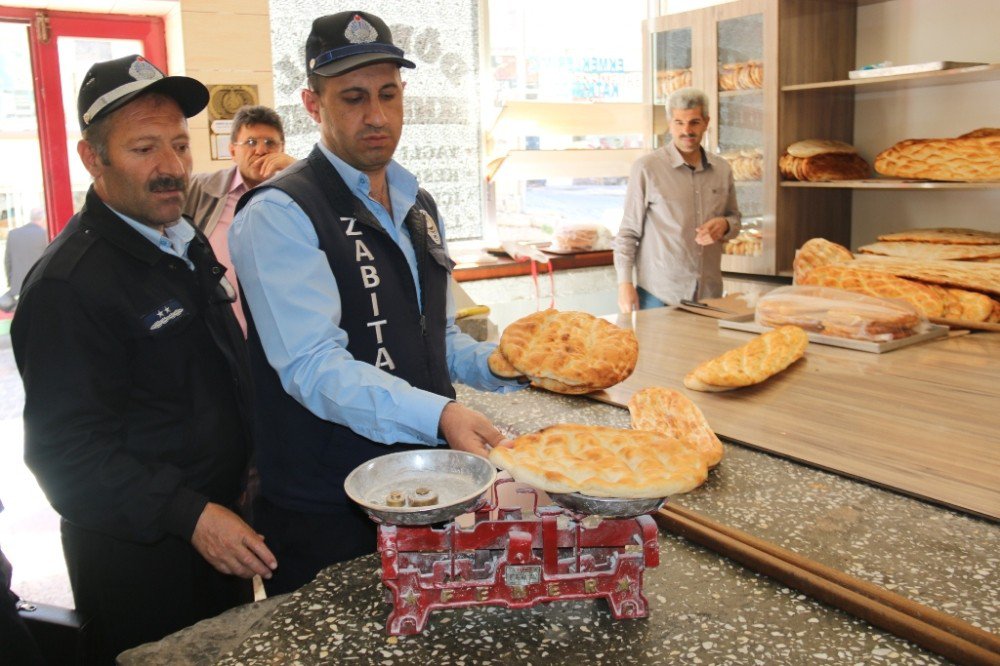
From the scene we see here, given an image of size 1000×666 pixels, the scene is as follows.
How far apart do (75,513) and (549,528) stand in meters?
1.09

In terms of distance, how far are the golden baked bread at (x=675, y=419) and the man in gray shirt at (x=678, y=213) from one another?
284 centimetres

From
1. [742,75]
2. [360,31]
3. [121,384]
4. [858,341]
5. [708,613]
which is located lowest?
[708,613]

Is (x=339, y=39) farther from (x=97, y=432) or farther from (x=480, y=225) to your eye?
(x=480, y=225)

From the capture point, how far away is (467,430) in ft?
4.19

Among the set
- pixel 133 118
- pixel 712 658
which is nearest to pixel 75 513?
pixel 133 118

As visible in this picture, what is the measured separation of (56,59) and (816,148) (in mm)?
3895

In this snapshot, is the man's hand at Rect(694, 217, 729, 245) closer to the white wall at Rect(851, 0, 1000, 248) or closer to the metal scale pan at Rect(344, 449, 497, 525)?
the white wall at Rect(851, 0, 1000, 248)

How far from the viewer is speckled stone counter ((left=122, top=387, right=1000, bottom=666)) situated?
102 cm

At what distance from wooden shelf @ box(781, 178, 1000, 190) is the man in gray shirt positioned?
47 centimetres

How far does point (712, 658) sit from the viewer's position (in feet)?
3.28

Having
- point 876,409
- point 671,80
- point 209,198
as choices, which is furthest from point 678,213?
point 876,409

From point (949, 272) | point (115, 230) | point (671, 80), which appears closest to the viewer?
point (115, 230)

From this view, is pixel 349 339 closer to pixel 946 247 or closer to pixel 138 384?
pixel 138 384

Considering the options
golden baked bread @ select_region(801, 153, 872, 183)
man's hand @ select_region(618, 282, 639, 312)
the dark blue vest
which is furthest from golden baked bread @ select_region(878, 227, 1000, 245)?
the dark blue vest
